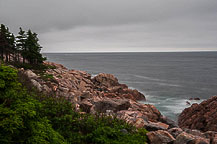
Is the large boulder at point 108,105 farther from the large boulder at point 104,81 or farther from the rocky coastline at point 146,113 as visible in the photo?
the large boulder at point 104,81

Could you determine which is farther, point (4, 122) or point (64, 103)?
point (64, 103)

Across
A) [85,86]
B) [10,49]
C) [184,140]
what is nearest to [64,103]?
[184,140]

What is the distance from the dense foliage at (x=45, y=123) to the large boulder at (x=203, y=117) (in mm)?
13459

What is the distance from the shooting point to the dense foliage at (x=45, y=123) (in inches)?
245

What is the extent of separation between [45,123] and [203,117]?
20679 mm

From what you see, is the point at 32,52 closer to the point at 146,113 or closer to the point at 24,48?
the point at 24,48

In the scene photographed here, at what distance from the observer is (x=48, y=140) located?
7164 mm

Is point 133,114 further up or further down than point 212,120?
further up

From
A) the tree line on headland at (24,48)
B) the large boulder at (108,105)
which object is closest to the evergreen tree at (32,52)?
the tree line on headland at (24,48)

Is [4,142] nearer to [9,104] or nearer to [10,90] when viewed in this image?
[9,104]

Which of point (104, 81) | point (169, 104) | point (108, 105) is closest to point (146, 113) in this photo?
point (108, 105)

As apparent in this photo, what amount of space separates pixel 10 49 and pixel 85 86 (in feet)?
69.5

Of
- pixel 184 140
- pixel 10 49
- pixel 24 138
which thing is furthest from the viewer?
pixel 10 49

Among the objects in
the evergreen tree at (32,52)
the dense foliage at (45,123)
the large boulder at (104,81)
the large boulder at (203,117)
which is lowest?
the large boulder at (203,117)
